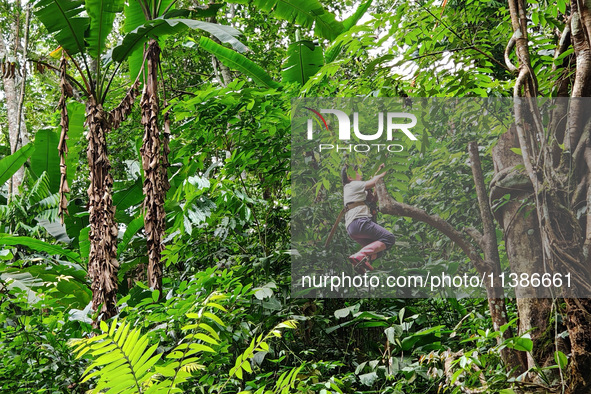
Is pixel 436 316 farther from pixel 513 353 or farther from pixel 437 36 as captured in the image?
pixel 437 36

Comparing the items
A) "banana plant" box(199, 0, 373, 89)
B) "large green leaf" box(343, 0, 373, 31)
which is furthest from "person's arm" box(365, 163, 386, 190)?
"large green leaf" box(343, 0, 373, 31)

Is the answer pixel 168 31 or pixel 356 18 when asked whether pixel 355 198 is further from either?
pixel 356 18

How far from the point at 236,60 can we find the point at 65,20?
5.12 feet

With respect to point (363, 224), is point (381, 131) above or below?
above

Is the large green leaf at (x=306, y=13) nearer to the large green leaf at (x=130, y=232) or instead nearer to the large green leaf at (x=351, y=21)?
the large green leaf at (x=351, y=21)

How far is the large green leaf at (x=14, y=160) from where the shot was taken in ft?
18.1

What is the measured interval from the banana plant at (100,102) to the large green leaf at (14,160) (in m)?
1.77

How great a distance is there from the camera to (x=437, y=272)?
236cm

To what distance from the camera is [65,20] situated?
407 cm

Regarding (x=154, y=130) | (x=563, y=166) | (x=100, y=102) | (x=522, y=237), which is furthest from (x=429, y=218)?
(x=100, y=102)

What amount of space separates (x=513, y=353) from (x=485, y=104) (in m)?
1.28

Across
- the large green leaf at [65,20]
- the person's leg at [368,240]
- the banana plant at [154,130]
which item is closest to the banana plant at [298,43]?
the banana plant at [154,130]

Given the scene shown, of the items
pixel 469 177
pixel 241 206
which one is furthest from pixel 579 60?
pixel 241 206

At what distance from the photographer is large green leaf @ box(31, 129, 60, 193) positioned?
536 cm
